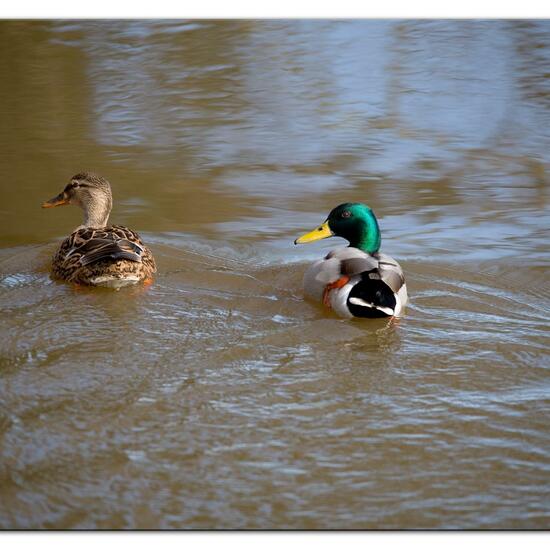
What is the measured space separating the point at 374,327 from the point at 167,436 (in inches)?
67.5

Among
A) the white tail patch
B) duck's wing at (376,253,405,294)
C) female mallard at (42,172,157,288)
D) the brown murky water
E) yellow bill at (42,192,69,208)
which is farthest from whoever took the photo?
yellow bill at (42,192,69,208)

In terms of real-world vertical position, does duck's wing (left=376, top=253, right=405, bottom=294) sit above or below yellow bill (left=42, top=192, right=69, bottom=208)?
above

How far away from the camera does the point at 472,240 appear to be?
6.91m

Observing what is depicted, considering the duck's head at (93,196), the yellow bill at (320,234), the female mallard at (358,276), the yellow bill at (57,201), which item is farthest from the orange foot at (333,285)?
the yellow bill at (57,201)

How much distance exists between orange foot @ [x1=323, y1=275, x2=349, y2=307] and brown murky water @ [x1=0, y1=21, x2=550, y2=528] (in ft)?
0.55

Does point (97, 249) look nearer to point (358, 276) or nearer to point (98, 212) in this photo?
point (98, 212)

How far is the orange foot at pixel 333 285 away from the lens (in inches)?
221

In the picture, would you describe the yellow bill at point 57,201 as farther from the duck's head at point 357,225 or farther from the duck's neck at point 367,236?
the duck's neck at point 367,236

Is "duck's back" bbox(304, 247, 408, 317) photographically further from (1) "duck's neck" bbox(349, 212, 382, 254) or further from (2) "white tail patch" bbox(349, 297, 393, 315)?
(1) "duck's neck" bbox(349, 212, 382, 254)

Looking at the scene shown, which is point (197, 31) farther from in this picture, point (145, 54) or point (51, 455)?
point (51, 455)

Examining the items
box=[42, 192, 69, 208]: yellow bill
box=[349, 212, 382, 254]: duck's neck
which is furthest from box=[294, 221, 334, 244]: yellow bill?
box=[42, 192, 69, 208]: yellow bill

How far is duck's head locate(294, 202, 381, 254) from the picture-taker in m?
6.10

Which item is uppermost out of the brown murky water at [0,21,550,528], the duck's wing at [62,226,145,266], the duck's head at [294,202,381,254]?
the duck's head at [294,202,381,254]

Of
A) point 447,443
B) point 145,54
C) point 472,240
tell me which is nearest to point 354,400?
point 447,443
